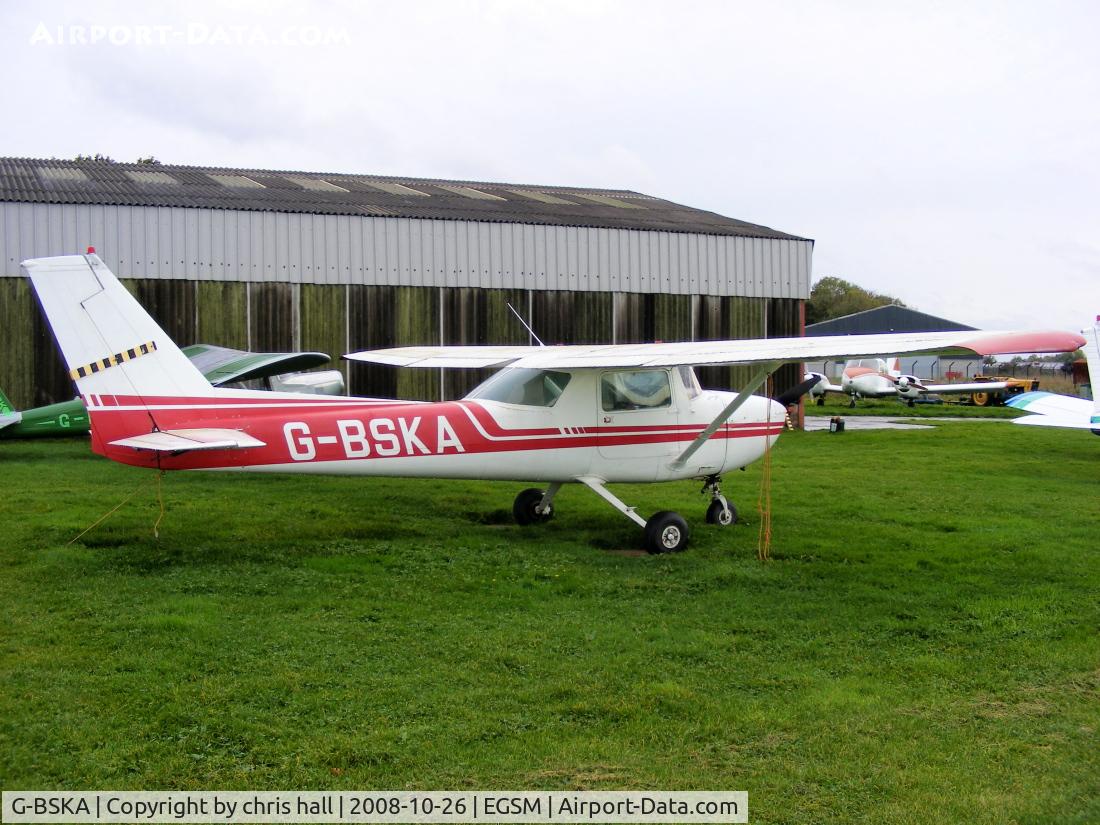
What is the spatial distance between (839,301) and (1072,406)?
66655 millimetres

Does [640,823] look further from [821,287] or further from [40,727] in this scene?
[821,287]

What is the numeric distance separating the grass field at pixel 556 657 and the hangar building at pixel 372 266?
930 centimetres

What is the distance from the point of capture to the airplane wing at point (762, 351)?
303 inches

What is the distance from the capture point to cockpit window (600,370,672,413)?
1030cm

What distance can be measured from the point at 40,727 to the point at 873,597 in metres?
5.96

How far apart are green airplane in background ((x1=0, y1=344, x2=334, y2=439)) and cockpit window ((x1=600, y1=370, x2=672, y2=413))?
18.4 feet

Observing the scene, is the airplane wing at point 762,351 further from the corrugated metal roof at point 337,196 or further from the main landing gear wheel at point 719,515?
the corrugated metal roof at point 337,196

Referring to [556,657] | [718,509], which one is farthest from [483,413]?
[556,657]

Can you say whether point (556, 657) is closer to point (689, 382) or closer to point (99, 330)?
point (99, 330)

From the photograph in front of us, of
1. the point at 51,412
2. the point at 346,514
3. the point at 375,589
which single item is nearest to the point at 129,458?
the point at 375,589

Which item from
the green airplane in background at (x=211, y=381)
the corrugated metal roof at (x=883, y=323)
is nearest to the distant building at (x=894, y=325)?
the corrugated metal roof at (x=883, y=323)

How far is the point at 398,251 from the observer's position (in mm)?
22125

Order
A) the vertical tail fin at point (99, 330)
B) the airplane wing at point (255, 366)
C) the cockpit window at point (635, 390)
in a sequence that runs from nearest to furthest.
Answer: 1. the vertical tail fin at point (99, 330)
2. the cockpit window at point (635, 390)
3. the airplane wing at point (255, 366)

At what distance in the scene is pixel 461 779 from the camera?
457 cm
